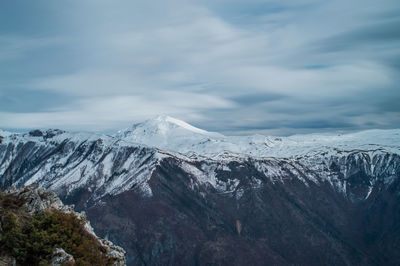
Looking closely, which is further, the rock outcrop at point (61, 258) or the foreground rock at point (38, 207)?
the foreground rock at point (38, 207)

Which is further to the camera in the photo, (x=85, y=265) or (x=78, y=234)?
(x=78, y=234)

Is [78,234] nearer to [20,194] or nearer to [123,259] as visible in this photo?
[123,259]

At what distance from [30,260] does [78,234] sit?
Result: 26.3 feet

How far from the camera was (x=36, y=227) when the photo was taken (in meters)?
45.4

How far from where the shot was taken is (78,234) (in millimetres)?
48094

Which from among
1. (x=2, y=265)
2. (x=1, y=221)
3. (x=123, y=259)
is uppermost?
(x=1, y=221)

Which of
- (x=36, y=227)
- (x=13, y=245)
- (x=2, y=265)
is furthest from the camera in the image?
(x=36, y=227)

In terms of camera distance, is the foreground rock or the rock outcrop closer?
the rock outcrop

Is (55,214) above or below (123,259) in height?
above

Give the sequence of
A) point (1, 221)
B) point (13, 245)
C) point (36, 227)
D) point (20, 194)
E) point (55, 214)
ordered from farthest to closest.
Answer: point (20, 194), point (55, 214), point (36, 227), point (1, 221), point (13, 245)

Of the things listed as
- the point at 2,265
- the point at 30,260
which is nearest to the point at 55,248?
the point at 30,260

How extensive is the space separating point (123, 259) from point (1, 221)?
16.2 m

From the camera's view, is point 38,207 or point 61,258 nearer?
point 61,258

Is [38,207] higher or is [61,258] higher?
[38,207]
